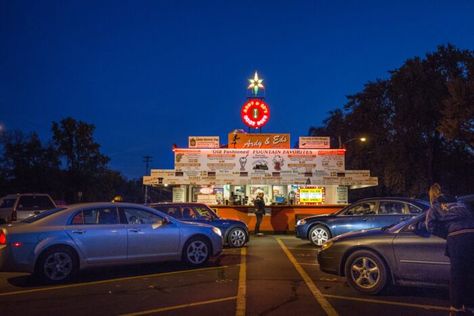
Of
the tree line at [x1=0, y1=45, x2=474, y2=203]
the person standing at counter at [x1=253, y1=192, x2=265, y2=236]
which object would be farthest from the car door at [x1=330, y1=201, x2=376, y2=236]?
the tree line at [x1=0, y1=45, x2=474, y2=203]

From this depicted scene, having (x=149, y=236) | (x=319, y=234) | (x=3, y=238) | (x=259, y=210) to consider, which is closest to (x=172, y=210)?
(x=149, y=236)

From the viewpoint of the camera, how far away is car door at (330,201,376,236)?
14625 millimetres

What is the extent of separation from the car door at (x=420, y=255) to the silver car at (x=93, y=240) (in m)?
4.69

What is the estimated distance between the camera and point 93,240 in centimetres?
986

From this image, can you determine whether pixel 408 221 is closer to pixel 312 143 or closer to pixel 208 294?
pixel 208 294

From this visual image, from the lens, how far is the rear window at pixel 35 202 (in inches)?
749

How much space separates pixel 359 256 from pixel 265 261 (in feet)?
13.5

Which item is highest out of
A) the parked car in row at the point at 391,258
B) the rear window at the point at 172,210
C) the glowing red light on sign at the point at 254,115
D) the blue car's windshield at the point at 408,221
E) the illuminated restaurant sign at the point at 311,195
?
the glowing red light on sign at the point at 254,115

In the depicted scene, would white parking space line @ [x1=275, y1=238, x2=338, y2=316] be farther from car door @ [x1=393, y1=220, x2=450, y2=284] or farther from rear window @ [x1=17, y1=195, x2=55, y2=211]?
rear window @ [x1=17, y1=195, x2=55, y2=211]

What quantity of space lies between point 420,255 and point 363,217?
6.86m

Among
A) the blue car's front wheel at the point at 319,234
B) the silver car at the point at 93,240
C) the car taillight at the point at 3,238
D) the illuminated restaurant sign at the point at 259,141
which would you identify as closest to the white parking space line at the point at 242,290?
the silver car at the point at 93,240

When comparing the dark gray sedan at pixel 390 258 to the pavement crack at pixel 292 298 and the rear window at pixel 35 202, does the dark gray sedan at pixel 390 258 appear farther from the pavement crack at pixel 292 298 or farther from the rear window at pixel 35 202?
the rear window at pixel 35 202

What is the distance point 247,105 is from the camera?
2839cm

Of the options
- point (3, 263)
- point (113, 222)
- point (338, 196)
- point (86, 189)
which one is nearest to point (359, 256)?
point (113, 222)
